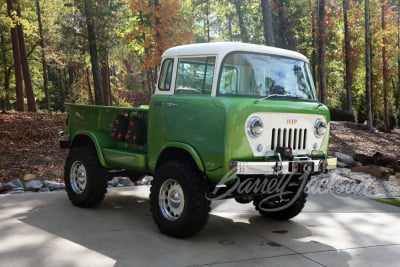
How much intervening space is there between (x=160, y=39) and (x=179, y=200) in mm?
17992

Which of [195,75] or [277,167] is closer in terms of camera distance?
[277,167]

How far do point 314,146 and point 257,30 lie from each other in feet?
93.4

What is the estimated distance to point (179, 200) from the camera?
547cm

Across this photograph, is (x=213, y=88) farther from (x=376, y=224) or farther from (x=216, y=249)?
(x=376, y=224)

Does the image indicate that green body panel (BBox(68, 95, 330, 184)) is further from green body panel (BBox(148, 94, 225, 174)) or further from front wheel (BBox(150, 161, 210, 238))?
front wheel (BBox(150, 161, 210, 238))

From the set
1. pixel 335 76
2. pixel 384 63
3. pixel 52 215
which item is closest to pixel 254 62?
pixel 52 215

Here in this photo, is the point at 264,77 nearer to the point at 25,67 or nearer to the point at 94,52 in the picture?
the point at 94,52

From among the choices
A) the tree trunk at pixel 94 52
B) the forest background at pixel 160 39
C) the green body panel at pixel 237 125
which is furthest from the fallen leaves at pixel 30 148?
the green body panel at pixel 237 125

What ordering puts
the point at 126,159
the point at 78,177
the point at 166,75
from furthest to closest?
the point at 78,177, the point at 126,159, the point at 166,75

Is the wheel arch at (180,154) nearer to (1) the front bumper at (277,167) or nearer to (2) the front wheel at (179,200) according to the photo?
(2) the front wheel at (179,200)

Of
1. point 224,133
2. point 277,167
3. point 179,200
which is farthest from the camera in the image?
point 179,200

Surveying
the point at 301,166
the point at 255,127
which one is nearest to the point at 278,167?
the point at 301,166

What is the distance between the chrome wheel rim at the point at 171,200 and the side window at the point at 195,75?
3.80 ft

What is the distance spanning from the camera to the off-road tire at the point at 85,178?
265 inches
